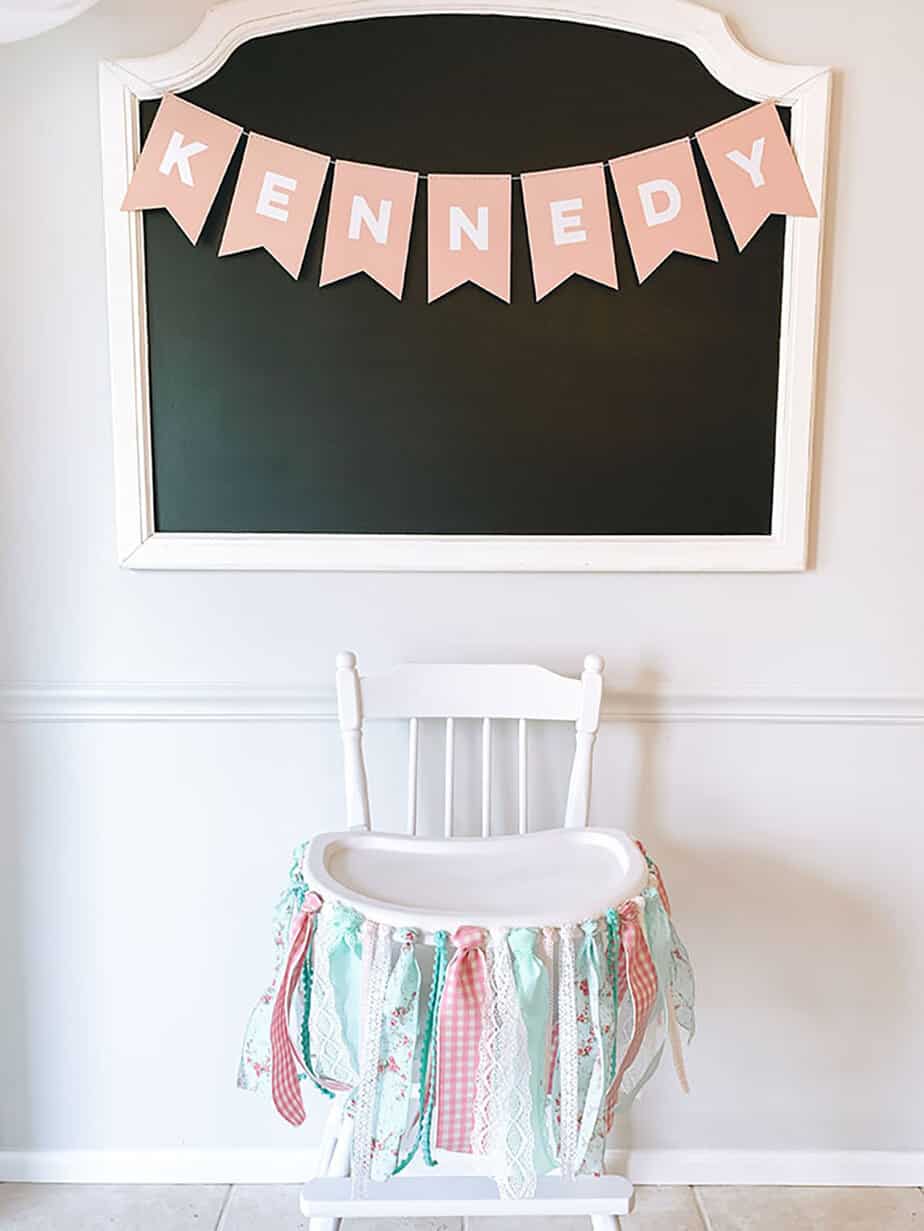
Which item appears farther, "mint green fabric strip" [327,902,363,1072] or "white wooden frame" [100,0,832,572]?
"white wooden frame" [100,0,832,572]

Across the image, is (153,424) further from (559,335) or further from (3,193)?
(559,335)

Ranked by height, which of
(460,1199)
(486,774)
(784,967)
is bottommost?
(460,1199)

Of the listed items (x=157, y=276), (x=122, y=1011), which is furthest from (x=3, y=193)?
(x=122, y=1011)

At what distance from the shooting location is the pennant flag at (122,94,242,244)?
156 cm

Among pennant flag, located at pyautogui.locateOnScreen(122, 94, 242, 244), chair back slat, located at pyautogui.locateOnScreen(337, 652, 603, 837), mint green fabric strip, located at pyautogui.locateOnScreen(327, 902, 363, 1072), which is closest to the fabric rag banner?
pennant flag, located at pyautogui.locateOnScreen(122, 94, 242, 244)

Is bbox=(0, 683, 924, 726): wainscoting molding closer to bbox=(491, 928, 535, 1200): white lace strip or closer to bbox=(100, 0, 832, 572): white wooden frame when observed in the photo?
bbox=(100, 0, 832, 572): white wooden frame

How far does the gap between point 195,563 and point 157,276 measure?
44 cm

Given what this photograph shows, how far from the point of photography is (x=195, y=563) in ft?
5.44

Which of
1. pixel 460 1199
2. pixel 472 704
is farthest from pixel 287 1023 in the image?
pixel 472 704

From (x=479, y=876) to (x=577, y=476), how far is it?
636mm

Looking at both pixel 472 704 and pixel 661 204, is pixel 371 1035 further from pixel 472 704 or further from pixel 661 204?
pixel 661 204

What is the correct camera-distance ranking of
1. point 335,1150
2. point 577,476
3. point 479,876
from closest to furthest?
point 479,876 < point 335,1150 < point 577,476

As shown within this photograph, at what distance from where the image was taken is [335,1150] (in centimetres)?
154

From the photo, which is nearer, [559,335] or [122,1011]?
[559,335]
